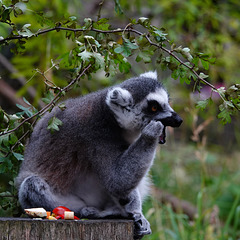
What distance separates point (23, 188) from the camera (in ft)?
12.0

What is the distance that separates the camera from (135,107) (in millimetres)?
3799

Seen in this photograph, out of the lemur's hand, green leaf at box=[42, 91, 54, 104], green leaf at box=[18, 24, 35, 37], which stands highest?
green leaf at box=[18, 24, 35, 37]

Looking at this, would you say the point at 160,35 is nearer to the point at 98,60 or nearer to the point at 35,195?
the point at 98,60

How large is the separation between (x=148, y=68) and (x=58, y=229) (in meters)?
4.83

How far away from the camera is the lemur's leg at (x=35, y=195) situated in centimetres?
363

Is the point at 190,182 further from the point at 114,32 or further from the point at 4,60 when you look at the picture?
the point at 114,32

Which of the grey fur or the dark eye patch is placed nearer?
the grey fur

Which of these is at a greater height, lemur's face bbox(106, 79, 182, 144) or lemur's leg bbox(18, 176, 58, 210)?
lemur's face bbox(106, 79, 182, 144)

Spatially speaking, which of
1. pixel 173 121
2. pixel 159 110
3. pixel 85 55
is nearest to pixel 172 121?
pixel 173 121

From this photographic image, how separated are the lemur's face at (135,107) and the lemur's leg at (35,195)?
33.7 inches

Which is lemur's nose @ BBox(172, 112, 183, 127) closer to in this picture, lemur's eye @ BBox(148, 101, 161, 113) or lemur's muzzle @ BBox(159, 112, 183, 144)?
lemur's muzzle @ BBox(159, 112, 183, 144)

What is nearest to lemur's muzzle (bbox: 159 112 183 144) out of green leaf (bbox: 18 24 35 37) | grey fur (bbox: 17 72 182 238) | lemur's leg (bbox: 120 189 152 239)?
grey fur (bbox: 17 72 182 238)

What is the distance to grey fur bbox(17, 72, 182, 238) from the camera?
352 centimetres

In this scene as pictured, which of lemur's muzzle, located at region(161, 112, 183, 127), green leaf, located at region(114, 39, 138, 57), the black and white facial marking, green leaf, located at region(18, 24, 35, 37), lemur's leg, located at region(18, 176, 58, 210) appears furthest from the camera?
the black and white facial marking
